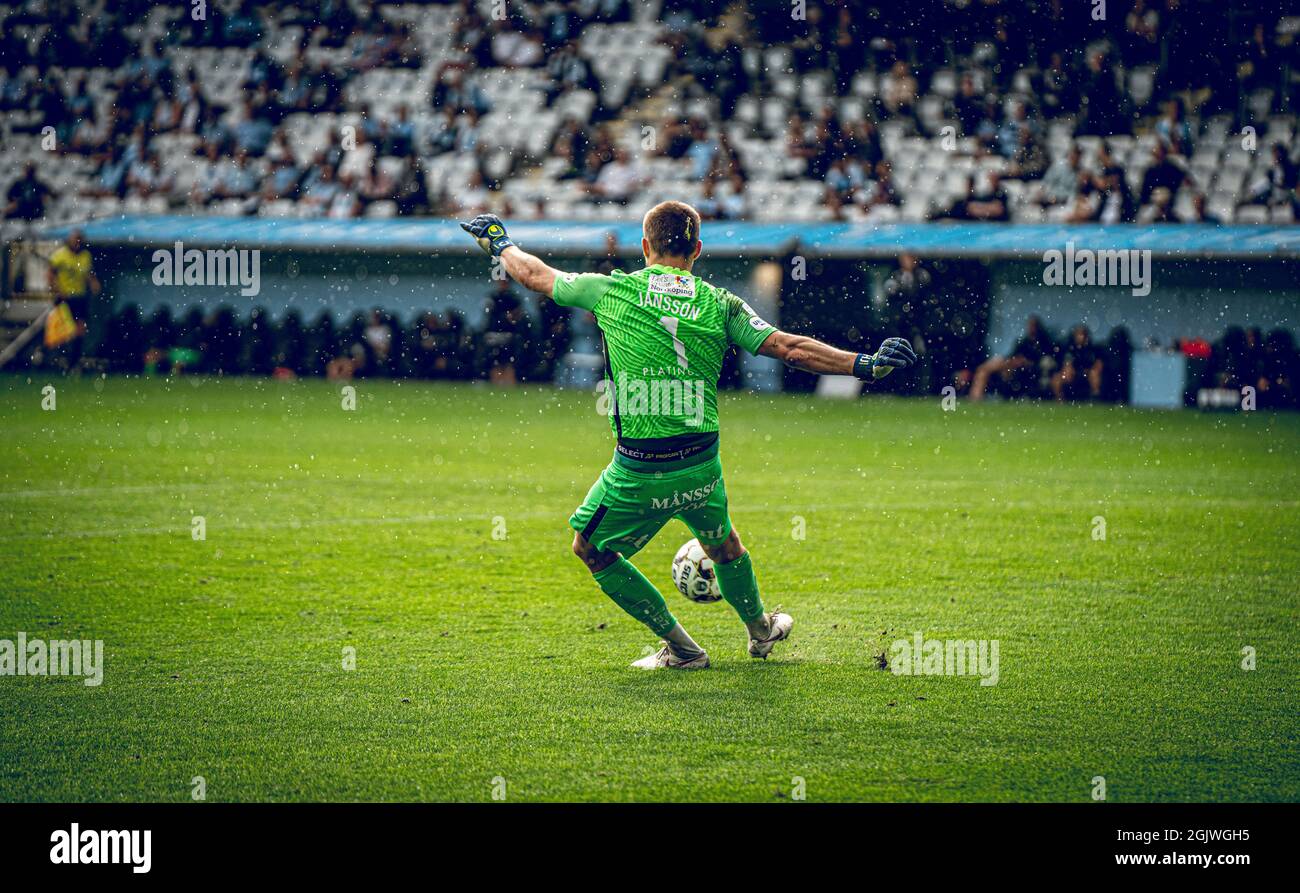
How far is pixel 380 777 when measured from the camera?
509 centimetres

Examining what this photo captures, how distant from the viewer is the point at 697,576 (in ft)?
23.0

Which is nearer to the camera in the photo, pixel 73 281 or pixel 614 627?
pixel 614 627

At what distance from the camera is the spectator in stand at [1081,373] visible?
2345 centimetres

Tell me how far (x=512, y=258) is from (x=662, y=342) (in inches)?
30.0

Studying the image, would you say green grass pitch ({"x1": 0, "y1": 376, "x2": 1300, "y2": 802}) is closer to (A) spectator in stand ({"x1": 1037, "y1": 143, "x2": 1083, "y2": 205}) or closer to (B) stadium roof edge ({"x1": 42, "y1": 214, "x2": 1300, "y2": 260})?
(B) stadium roof edge ({"x1": 42, "y1": 214, "x2": 1300, "y2": 260})

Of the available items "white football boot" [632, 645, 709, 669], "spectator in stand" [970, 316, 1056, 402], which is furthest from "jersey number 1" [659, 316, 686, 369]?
"spectator in stand" [970, 316, 1056, 402]

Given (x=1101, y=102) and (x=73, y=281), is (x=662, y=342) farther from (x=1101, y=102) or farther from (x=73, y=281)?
(x=73, y=281)

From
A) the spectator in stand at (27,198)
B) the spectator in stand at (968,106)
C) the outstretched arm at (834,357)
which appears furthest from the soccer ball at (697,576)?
the spectator in stand at (27,198)

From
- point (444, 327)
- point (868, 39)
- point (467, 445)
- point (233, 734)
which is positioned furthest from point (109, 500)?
point (868, 39)

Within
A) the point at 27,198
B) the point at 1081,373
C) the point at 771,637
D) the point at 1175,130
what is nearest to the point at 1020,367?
the point at 1081,373

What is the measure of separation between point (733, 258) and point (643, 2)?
7.35 meters

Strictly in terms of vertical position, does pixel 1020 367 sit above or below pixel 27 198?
below

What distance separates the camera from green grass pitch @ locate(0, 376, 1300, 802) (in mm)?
5219

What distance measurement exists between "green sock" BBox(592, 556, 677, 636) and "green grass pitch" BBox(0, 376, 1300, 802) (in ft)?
1.03
